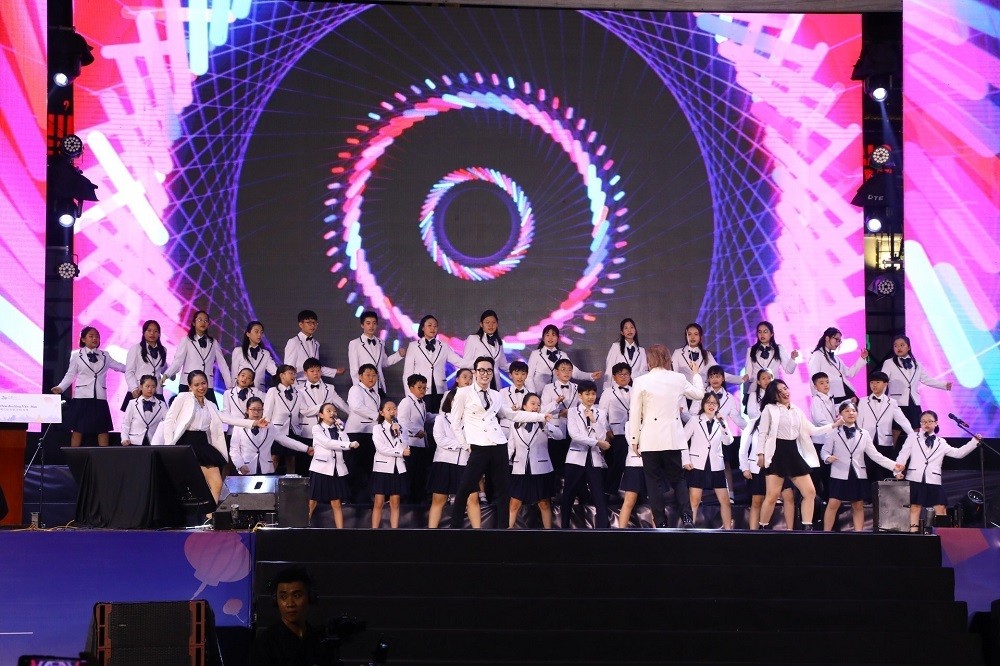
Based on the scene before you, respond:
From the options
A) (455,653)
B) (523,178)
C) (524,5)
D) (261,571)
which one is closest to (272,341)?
(523,178)

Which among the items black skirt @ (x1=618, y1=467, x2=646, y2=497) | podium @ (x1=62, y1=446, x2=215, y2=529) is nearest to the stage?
podium @ (x1=62, y1=446, x2=215, y2=529)

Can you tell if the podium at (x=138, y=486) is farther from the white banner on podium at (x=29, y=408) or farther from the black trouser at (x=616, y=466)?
Result: the black trouser at (x=616, y=466)

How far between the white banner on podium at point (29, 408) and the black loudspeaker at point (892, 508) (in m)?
6.02

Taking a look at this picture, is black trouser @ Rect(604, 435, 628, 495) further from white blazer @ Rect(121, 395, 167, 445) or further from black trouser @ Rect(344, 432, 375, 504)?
white blazer @ Rect(121, 395, 167, 445)

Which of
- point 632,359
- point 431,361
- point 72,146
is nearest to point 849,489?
point 632,359

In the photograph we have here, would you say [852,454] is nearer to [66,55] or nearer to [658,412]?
[658,412]

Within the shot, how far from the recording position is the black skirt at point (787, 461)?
1054 centimetres

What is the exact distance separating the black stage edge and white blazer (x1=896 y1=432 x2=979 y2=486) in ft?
10.3

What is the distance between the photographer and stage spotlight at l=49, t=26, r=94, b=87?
42.0ft

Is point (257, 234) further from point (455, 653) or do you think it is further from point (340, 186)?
point (455, 653)

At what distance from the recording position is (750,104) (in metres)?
13.5

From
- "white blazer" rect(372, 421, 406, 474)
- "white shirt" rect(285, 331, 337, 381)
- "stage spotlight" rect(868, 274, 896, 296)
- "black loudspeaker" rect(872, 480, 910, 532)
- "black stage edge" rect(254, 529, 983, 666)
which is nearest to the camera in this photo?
"black stage edge" rect(254, 529, 983, 666)

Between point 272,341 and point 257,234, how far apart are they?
44.5 inches

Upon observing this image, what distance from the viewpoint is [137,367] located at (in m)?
12.1
